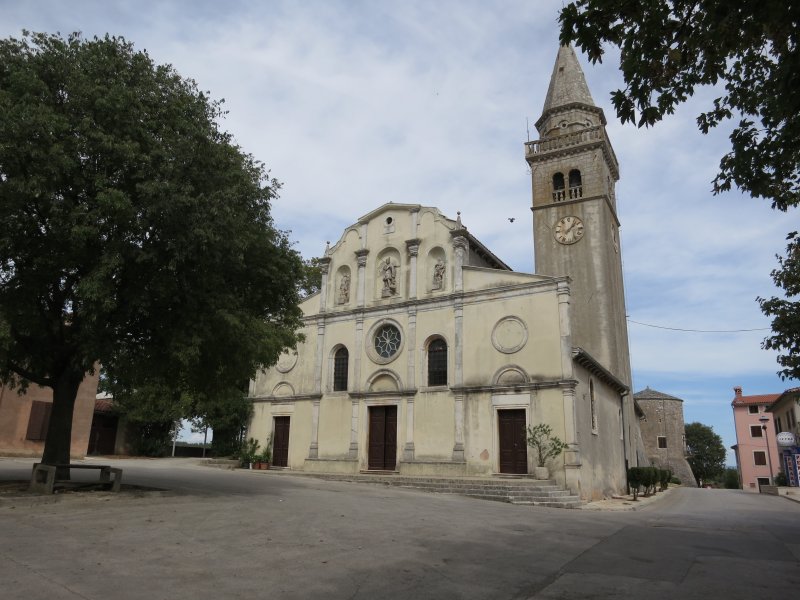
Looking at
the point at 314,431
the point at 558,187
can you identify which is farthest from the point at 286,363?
the point at 558,187

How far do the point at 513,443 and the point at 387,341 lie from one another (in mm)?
7378

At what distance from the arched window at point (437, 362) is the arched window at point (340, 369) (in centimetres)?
440

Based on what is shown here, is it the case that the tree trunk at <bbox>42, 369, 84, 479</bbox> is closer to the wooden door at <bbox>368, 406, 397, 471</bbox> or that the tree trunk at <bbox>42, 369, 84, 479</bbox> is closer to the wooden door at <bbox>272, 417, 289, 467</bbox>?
the wooden door at <bbox>368, 406, 397, 471</bbox>

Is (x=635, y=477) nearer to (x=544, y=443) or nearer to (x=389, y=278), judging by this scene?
(x=544, y=443)

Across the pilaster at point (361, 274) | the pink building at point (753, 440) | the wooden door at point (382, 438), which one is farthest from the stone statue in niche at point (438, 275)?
the pink building at point (753, 440)

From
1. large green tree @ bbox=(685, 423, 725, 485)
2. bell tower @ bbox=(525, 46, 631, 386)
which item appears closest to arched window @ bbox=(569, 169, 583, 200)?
bell tower @ bbox=(525, 46, 631, 386)

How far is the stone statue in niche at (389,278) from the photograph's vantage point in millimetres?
26500

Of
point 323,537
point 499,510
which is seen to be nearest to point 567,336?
point 499,510

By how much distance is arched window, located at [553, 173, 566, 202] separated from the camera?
32.8 meters

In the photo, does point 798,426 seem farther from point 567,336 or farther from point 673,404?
point 567,336

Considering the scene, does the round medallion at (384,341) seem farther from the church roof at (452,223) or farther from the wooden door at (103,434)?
the wooden door at (103,434)

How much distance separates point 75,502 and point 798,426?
174 feet

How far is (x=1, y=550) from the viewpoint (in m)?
6.50

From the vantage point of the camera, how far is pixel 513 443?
2184cm
